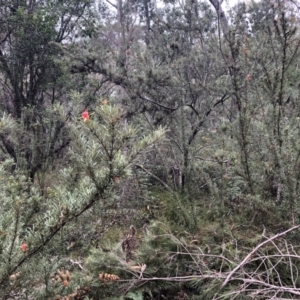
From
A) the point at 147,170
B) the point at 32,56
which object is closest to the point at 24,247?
the point at 147,170

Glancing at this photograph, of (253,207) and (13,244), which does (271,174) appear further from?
(13,244)

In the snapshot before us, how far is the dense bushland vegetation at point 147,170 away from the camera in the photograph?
1.28 metres

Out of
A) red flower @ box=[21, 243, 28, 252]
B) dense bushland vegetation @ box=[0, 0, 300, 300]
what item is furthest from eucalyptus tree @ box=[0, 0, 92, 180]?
red flower @ box=[21, 243, 28, 252]

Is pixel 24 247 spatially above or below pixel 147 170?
above

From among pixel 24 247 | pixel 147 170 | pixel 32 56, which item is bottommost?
pixel 147 170

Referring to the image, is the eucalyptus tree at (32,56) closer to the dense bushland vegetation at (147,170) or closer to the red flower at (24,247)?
the dense bushland vegetation at (147,170)

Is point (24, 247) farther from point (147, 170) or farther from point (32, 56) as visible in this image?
point (32, 56)

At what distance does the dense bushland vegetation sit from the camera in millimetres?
1278

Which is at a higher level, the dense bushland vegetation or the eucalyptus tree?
the eucalyptus tree

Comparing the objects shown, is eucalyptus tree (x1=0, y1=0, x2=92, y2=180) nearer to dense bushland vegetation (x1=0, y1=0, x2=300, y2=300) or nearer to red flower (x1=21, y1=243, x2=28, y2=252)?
dense bushland vegetation (x1=0, y1=0, x2=300, y2=300)

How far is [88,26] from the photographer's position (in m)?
6.77

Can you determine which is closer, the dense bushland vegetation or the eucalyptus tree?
the dense bushland vegetation

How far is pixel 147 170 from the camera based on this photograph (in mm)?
4035

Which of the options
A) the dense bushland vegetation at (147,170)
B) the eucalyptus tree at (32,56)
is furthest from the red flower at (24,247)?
the eucalyptus tree at (32,56)
